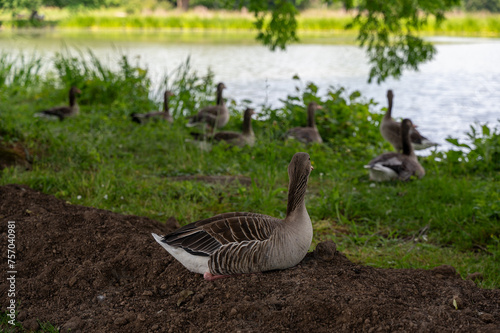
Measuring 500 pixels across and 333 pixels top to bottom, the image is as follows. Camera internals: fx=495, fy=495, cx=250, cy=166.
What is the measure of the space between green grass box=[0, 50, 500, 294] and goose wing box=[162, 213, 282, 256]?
1673mm

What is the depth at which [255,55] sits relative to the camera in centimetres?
2583

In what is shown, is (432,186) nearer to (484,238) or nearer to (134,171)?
(484,238)

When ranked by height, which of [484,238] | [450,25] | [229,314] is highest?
[450,25]

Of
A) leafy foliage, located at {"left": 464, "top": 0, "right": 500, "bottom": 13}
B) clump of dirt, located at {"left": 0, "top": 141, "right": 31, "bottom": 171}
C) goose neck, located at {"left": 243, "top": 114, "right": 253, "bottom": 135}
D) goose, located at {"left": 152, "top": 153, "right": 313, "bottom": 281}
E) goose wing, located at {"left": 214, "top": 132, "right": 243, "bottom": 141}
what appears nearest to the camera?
goose, located at {"left": 152, "top": 153, "right": 313, "bottom": 281}

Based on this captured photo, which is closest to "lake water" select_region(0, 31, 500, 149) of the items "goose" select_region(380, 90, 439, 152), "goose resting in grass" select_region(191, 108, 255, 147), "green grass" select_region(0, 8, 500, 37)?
"goose resting in grass" select_region(191, 108, 255, 147)

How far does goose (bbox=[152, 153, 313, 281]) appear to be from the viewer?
3604 mm

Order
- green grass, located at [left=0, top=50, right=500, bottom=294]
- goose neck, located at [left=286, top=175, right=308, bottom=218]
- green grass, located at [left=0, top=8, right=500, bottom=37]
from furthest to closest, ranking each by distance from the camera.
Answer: green grass, located at [left=0, top=8, right=500, bottom=37] → green grass, located at [left=0, top=50, right=500, bottom=294] → goose neck, located at [left=286, top=175, right=308, bottom=218]

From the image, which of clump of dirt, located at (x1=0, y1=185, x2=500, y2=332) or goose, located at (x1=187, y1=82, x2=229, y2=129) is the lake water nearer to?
goose, located at (x1=187, y1=82, x2=229, y2=129)

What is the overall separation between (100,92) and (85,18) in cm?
3345

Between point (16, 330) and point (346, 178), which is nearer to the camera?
point (16, 330)

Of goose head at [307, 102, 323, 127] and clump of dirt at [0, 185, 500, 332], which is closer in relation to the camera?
clump of dirt at [0, 185, 500, 332]

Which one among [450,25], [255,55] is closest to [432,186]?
[255,55]

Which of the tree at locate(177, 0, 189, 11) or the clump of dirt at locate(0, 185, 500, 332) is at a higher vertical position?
the tree at locate(177, 0, 189, 11)

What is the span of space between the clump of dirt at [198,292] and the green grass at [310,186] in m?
1.08
